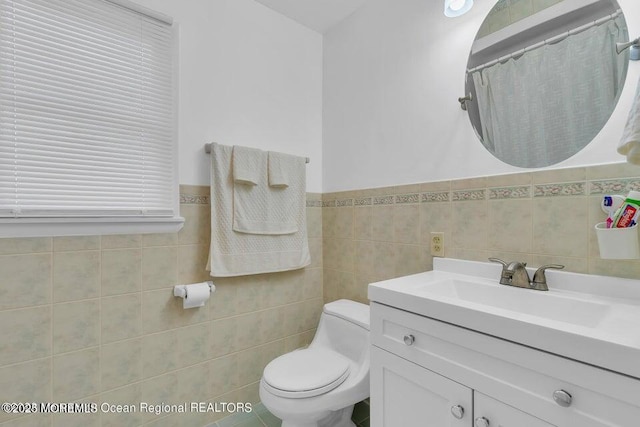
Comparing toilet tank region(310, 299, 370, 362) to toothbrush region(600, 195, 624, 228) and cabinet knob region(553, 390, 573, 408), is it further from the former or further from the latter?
toothbrush region(600, 195, 624, 228)

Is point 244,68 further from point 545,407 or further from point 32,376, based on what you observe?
point 545,407

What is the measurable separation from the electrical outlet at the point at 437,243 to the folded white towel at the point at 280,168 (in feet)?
2.95

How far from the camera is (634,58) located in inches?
36.1

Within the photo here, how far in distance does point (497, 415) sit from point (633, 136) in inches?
28.6

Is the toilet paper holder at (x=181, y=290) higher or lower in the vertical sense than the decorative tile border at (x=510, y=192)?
lower

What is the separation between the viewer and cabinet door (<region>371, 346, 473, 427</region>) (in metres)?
0.81

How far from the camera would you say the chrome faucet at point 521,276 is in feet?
3.36

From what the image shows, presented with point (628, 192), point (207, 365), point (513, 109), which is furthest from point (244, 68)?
point (628, 192)

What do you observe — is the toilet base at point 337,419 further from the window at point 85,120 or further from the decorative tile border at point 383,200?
the window at point 85,120

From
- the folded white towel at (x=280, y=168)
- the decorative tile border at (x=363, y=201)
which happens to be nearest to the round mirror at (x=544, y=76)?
the decorative tile border at (x=363, y=201)

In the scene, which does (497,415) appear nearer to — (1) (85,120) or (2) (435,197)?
(2) (435,197)

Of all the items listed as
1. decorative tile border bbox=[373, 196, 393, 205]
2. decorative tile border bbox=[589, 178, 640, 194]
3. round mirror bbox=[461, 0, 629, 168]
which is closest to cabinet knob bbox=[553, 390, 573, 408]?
decorative tile border bbox=[589, 178, 640, 194]

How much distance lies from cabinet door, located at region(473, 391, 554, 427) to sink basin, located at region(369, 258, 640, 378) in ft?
0.56

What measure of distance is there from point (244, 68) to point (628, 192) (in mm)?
1828
